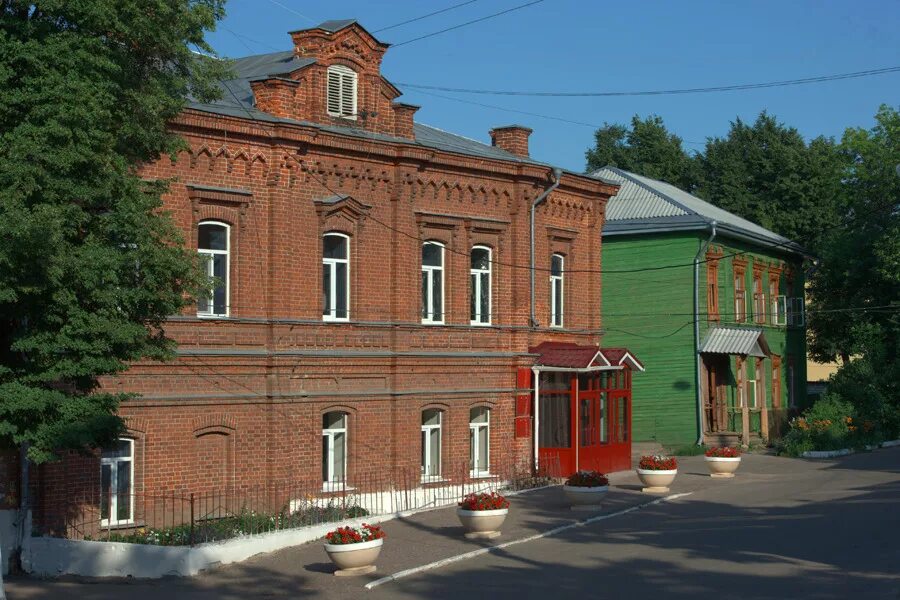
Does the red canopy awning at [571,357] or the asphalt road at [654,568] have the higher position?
the red canopy awning at [571,357]

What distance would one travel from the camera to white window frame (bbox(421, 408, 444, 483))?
24734 mm

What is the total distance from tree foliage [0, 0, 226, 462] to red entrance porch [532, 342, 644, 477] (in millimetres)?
12477

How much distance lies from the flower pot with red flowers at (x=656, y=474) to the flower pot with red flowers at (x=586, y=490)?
2.66 metres

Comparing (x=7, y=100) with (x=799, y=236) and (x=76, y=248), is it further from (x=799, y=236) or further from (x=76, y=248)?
(x=799, y=236)

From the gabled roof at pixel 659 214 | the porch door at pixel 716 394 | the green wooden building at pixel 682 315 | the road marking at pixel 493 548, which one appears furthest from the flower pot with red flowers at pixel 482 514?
the porch door at pixel 716 394

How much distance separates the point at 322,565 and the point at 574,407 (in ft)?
37.5

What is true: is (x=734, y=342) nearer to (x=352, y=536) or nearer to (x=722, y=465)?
(x=722, y=465)

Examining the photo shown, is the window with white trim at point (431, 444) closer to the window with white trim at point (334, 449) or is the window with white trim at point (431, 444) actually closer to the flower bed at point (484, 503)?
the window with white trim at point (334, 449)

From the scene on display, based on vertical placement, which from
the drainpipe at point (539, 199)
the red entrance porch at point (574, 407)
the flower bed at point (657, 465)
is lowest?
the flower bed at point (657, 465)

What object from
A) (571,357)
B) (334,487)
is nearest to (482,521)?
(334,487)

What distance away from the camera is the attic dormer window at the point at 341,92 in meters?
23.4

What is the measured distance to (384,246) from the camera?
23.8m

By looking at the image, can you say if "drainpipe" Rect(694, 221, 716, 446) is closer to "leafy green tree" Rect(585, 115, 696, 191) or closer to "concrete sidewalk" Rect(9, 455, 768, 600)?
"concrete sidewalk" Rect(9, 455, 768, 600)

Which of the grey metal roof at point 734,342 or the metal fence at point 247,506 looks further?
the grey metal roof at point 734,342
